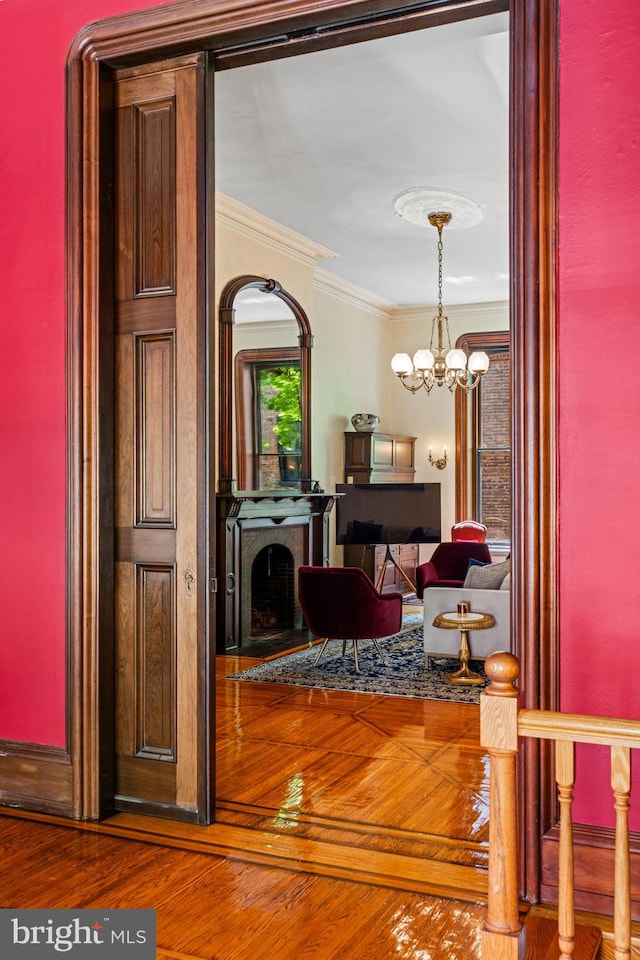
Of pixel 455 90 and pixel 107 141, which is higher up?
pixel 455 90

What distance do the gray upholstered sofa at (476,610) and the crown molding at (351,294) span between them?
406 cm

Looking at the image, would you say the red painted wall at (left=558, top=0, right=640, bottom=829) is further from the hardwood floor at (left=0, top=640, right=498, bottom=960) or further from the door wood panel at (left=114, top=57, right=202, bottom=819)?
the door wood panel at (left=114, top=57, right=202, bottom=819)

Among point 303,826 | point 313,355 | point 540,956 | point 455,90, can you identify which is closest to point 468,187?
point 455,90

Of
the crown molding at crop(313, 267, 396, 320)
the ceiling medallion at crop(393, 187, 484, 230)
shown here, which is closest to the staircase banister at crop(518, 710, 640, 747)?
the ceiling medallion at crop(393, 187, 484, 230)

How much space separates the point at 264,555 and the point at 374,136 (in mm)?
3930

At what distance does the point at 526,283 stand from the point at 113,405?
1.74 metres

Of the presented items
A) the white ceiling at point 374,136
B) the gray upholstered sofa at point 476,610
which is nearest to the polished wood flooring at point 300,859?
the gray upholstered sofa at point 476,610

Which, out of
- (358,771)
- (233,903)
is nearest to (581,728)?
(233,903)

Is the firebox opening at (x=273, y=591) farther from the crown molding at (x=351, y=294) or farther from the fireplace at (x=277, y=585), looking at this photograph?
the crown molding at (x=351, y=294)

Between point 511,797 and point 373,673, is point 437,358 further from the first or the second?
point 511,797

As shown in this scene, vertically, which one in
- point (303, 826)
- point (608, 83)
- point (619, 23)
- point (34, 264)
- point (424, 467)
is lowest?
point (303, 826)

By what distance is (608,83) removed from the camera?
9.00 feet

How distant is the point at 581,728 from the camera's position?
1.81m

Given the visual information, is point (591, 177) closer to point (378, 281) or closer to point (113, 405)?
point (113, 405)
